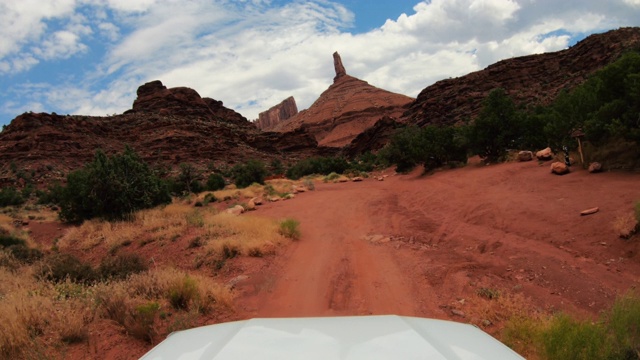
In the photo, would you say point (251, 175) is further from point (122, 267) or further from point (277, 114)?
point (277, 114)

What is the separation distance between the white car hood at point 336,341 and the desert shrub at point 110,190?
1589 centimetres

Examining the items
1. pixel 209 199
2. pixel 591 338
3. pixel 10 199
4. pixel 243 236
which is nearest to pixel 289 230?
pixel 243 236

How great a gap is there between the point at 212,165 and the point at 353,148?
116 feet

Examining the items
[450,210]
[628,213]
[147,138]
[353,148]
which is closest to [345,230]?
[450,210]

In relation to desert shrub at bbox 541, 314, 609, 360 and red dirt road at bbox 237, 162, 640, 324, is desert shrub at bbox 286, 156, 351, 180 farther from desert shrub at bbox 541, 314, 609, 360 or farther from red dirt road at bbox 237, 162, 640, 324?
desert shrub at bbox 541, 314, 609, 360

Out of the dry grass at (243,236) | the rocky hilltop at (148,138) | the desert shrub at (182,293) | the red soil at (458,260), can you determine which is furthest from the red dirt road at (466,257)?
the rocky hilltop at (148,138)

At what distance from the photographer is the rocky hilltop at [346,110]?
111 meters

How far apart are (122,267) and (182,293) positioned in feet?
9.32

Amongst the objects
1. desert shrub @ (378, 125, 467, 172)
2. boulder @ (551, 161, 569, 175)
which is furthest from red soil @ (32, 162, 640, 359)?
desert shrub @ (378, 125, 467, 172)

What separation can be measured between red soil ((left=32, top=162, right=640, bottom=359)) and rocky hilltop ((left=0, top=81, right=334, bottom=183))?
45.2 metres

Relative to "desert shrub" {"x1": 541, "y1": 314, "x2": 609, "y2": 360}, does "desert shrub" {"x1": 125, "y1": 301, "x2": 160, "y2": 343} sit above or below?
above

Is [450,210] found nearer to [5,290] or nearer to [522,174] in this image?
[522,174]

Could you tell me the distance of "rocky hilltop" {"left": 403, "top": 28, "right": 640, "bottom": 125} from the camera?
48.6m

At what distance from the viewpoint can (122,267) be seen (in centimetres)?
795
